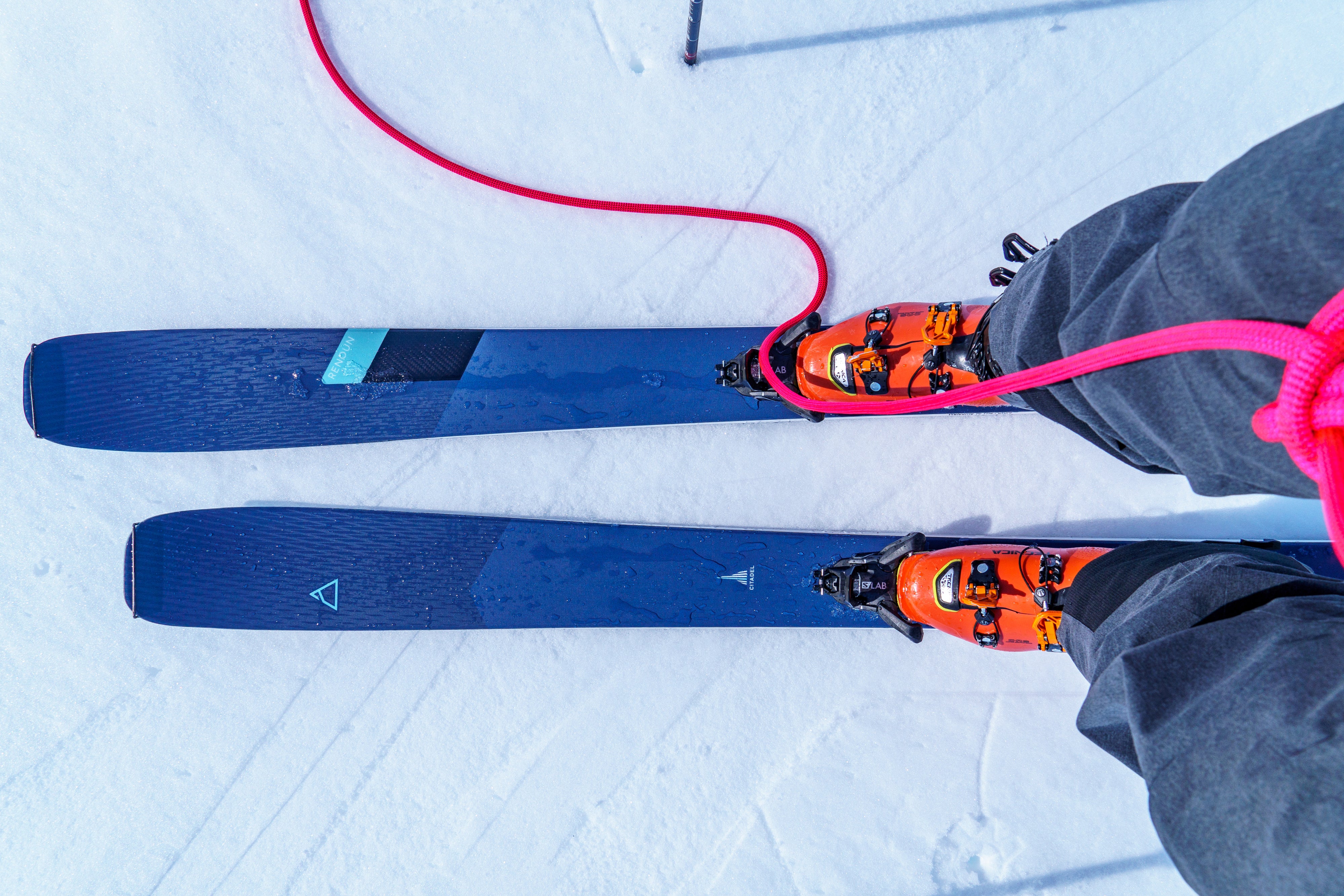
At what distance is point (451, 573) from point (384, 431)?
344 mm

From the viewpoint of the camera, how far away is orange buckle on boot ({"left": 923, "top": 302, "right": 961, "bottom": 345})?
4.34 feet

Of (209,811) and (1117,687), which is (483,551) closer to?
(209,811)

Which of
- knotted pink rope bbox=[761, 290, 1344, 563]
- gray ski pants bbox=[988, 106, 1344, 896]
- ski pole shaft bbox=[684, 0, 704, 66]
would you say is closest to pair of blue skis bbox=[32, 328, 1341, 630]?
ski pole shaft bbox=[684, 0, 704, 66]

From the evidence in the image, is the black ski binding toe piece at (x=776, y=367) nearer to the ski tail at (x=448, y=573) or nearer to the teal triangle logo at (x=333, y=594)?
the ski tail at (x=448, y=573)

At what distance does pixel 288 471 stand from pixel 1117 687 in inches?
63.8

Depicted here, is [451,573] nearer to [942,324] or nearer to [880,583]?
[880,583]

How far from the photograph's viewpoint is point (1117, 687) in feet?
2.92

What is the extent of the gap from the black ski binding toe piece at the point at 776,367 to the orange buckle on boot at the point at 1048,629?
1.78ft

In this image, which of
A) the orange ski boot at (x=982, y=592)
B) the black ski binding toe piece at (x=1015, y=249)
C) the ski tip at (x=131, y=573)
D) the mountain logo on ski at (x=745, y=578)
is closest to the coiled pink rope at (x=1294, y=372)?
the orange ski boot at (x=982, y=592)

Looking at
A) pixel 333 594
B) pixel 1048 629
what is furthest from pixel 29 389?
pixel 1048 629

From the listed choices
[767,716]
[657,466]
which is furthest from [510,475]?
[767,716]

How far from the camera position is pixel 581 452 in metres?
1.71

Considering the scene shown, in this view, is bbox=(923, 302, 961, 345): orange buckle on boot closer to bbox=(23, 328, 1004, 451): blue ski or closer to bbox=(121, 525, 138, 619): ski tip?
bbox=(23, 328, 1004, 451): blue ski

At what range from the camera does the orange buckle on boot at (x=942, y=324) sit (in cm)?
132
